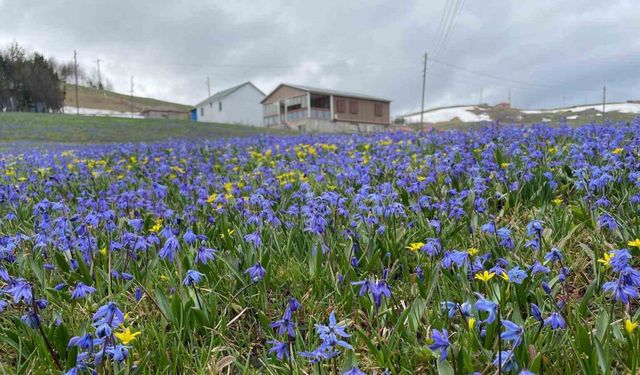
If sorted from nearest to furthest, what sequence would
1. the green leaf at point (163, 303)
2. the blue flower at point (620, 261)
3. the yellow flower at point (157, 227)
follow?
the blue flower at point (620, 261), the green leaf at point (163, 303), the yellow flower at point (157, 227)

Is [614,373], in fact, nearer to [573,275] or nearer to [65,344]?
[573,275]

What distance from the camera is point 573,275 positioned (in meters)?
3.21

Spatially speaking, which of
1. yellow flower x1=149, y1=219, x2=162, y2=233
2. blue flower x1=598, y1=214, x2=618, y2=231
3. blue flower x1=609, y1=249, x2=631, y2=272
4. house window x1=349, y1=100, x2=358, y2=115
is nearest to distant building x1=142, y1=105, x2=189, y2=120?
house window x1=349, y1=100, x2=358, y2=115

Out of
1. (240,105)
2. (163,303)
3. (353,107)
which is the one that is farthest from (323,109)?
(163,303)

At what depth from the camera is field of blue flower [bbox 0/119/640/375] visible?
2.13 metres

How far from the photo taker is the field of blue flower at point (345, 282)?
213 centimetres

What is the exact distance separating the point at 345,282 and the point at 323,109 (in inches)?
2178

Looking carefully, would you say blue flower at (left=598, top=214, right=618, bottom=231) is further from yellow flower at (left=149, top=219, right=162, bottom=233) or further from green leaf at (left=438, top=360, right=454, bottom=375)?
yellow flower at (left=149, top=219, right=162, bottom=233)

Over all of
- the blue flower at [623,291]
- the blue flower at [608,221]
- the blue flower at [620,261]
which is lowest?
the blue flower at [623,291]

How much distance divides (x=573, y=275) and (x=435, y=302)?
45.2 inches

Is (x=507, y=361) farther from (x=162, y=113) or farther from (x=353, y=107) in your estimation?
(x=162, y=113)

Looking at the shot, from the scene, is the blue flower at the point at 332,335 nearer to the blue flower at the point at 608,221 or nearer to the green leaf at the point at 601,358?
the green leaf at the point at 601,358

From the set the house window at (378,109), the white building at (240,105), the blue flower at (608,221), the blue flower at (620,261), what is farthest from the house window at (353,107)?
the blue flower at (620,261)

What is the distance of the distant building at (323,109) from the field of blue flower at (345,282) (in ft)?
164
